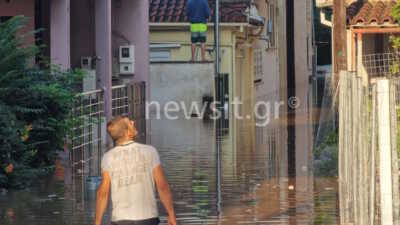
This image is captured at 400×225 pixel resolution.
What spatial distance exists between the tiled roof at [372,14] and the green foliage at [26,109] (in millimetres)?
Result: 7606

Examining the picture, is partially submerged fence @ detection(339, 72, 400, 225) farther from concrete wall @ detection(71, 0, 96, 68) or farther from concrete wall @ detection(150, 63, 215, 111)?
concrete wall @ detection(150, 63, 215, 111)

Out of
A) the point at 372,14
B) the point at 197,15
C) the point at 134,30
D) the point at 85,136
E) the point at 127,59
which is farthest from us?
the point at 197,15

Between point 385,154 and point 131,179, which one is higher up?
point 385,154

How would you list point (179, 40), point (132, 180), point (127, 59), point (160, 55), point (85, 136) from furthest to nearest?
1. point (179, 40)
2. point (160, 55)
3. point (127, 59)
4. point (85, 136)
5. point (132, 180)

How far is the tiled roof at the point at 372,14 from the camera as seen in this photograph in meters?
22.8

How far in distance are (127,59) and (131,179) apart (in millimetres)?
18901

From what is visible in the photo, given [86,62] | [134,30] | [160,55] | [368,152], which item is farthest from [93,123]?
[160,55]

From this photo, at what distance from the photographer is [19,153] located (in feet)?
49.7

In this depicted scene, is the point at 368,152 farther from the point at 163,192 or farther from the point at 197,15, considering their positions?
the point at 197,15

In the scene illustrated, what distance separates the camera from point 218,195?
14.7m

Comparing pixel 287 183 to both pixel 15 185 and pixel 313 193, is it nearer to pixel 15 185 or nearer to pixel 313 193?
pixel 313 193

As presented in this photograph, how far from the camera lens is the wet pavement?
12625 mm

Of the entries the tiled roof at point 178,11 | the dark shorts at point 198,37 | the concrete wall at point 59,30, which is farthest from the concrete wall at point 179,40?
the concrete wall at point 59,30

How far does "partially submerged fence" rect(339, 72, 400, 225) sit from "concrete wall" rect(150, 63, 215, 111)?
2078 cm
